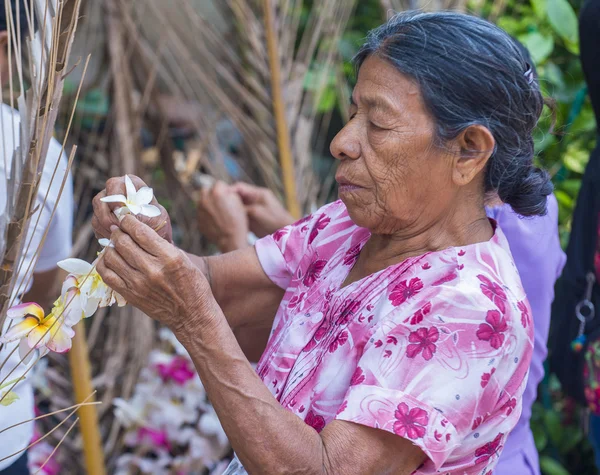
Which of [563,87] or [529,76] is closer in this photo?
[529,76]

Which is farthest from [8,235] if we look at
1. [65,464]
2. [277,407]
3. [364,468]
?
[65,464]

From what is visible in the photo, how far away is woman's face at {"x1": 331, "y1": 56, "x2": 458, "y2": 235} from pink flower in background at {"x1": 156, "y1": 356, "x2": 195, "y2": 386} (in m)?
1.43

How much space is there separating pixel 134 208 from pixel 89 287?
0.43ft

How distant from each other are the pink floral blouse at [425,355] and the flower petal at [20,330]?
40 cm

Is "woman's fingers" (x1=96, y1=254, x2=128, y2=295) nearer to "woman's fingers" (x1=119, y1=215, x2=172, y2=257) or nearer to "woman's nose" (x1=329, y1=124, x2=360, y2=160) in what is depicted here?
"woman's fingers" (x1=119, y1=215, x2=172, y2=257)

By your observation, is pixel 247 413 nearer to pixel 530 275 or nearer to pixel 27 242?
pixel 27 242

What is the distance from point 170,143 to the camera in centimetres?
295

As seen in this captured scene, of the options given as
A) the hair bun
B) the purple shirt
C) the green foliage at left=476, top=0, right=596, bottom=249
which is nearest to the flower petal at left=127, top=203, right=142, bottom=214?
the hair bun

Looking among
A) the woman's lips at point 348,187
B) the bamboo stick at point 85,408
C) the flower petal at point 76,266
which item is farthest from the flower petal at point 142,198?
the bamboo stick at point 85,408

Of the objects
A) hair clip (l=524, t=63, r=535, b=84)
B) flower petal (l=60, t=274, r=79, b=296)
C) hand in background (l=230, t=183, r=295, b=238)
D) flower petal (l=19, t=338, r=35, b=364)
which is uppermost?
hair clip (l=524, t=63, r=535, b=84)

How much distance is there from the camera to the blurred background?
252 cm

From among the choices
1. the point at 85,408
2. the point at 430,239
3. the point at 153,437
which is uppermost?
the point at 430,239

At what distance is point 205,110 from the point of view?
110 inches

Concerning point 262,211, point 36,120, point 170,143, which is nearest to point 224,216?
point 262,211
